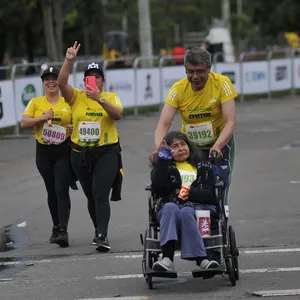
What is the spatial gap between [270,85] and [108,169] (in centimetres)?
2232

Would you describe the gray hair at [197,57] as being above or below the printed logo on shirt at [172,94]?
above

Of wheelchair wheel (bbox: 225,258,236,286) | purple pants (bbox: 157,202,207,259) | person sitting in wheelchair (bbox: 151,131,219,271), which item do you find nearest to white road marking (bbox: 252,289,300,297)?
wheelchair wheel (bbox: 225,258,236,286)

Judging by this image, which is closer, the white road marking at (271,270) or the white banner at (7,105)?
the white road marking at (271,270)

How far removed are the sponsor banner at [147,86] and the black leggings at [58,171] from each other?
15.9 m

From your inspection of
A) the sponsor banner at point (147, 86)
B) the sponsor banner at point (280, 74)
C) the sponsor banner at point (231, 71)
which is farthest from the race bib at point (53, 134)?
the sponsor banner at point (280, 74)

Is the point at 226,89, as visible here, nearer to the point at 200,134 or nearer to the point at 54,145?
the point at 200,134

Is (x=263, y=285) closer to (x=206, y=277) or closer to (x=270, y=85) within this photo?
(x=206, y=277)

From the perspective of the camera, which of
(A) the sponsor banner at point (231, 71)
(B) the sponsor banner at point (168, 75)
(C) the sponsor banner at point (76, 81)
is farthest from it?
(A) the sponsor banner at point (231, 71)

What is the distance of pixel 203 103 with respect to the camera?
8.48 metres

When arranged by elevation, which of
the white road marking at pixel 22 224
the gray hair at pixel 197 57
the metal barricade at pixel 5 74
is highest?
the gray hair at pixel 197 57

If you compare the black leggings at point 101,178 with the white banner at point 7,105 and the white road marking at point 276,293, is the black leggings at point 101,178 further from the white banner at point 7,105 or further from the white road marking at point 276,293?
the white banner at point 7,105

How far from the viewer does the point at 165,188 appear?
795 centimetres

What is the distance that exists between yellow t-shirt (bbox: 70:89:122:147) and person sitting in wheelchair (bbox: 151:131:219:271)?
1.70 metres

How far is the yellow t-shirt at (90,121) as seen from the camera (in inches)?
384
